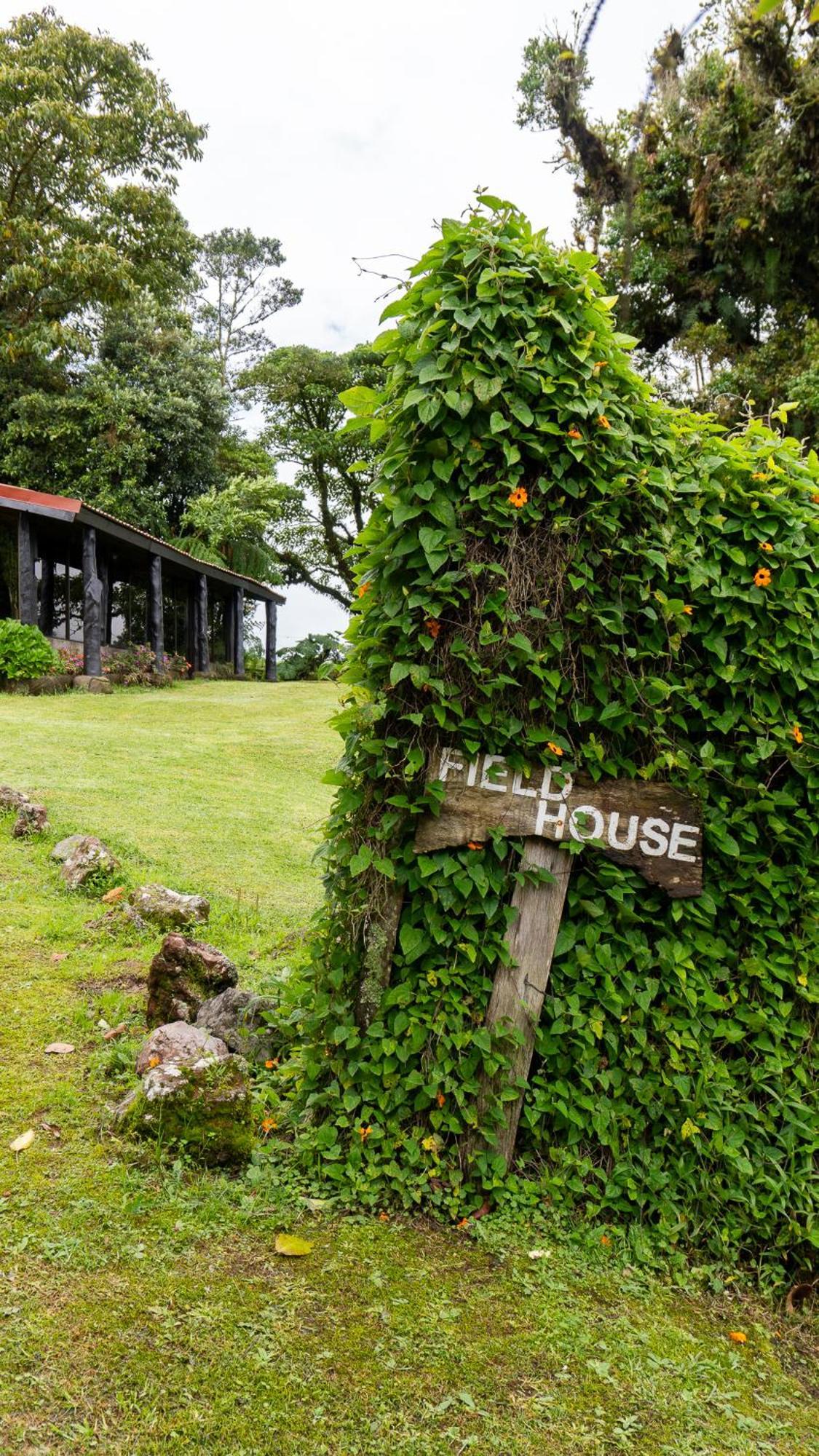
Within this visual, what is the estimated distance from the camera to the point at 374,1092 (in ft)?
9.98

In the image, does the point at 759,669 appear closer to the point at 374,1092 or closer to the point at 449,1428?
the point at 374,1092

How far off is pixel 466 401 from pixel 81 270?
24305 millimetres

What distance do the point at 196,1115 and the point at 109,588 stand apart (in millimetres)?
19855

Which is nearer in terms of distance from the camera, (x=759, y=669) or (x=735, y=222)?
(x=759, y=669)

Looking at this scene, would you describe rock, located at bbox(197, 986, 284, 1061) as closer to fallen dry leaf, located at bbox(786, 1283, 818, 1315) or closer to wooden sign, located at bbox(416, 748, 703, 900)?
wooden sign, located at bbox(416, 748, 703, 900)

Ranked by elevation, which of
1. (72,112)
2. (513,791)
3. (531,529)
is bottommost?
(513,791)

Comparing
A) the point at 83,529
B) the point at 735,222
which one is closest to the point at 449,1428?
the point at 83,529

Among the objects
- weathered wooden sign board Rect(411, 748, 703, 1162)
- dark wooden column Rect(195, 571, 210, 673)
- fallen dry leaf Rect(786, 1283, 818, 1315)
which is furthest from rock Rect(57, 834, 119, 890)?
dark wooden column Rect(195, 571, 210, 673)

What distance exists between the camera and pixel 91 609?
17422 mm

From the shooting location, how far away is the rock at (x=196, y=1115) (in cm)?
301

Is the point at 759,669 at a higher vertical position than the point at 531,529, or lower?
lower

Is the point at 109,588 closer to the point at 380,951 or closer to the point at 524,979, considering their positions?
the point at 380,951

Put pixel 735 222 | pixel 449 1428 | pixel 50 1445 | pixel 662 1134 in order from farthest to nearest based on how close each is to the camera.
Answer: pixel 735 222, pixel 662 1134, pixel 449 1428, pixel 50 1445

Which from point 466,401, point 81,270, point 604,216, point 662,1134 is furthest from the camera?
point 81,270
